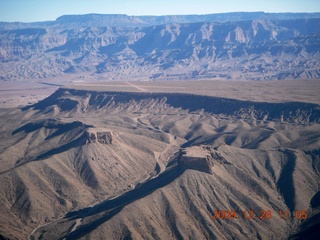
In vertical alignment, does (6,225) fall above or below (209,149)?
below

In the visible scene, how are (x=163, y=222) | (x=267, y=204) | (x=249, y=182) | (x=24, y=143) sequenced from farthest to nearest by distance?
(x=24, y=143)
(x=249, y=182)
(x=267, y=204)
(x=163, y=222)

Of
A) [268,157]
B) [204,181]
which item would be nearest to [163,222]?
[204,181]

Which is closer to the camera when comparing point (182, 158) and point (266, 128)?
point (182, 158)

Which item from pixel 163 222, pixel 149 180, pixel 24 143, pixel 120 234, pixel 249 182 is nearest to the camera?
pixel 120 234

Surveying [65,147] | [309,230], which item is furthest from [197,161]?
[65,147]

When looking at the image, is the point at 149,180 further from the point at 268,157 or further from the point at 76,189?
the point at 268,157

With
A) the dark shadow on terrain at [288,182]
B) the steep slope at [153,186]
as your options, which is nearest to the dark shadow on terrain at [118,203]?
the steep slope at [153,186]

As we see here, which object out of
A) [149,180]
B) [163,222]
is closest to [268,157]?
[149,180]

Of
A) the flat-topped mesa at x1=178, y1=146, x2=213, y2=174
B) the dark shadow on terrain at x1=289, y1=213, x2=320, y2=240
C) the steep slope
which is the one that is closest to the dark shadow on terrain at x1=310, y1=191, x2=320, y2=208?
the steep slope
